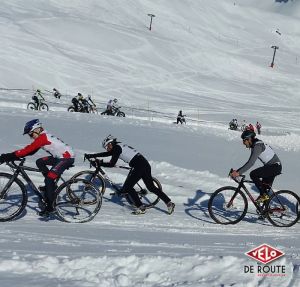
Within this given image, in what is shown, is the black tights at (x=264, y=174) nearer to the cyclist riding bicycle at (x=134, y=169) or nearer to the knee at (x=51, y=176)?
the cyclist riding bicycle at (x=134, y=169)

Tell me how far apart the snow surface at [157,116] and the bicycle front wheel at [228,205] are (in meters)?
0.24

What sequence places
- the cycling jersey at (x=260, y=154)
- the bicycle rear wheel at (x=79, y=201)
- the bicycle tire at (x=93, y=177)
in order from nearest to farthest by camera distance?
the bicycle rear wheel at (x=79, y=201) → the cycling jersey at (x=260, y=154) → the bicycle tire at (x=93, y=177)

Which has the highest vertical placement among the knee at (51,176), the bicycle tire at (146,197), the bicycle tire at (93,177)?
the knee at (51,176)

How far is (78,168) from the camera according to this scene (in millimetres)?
12398

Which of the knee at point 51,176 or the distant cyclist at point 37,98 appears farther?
the distant cyclist at point 37,98

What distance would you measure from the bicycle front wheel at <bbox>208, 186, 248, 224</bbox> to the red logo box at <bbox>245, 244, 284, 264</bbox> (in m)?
2.16

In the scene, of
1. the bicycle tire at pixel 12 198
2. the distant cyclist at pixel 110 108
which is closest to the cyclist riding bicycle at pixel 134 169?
the bicycle tire at pixel 12 198

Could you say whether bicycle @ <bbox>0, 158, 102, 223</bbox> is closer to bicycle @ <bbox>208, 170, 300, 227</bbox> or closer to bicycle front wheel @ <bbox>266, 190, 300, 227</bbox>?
bicycle @ <bbox>208, 170, 300, 227</bbox>

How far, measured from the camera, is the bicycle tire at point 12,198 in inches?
317

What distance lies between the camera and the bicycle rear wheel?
8.53m

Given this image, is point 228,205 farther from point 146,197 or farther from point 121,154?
point 121,154

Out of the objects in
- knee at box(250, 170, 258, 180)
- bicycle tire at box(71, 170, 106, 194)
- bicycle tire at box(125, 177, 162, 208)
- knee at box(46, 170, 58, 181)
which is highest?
knee at box(250, 170, 258, 180)

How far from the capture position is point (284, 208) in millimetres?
9094

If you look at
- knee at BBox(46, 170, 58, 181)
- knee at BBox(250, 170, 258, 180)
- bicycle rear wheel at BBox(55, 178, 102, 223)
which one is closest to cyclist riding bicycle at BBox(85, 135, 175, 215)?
bicycle rear wheel at BBox(55, 178, 102, 223)
